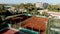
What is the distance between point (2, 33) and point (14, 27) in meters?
1.40

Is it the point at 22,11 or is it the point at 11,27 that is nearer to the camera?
the point at 11,27

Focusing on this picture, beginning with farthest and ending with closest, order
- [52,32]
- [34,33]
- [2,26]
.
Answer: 1. [2,26]
2. [34,33]
3. [52,32]

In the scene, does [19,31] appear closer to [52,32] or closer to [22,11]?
[52,32]

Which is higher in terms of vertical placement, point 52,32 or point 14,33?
point 52,32

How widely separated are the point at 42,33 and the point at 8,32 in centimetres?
290

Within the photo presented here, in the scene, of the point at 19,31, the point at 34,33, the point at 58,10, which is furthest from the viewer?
the point at 58,10

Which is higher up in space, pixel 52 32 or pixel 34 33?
pixel 52 32

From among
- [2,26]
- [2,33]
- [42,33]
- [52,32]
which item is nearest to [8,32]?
[2,33]

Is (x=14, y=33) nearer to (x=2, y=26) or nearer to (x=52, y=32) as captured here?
(x=2, y=26)

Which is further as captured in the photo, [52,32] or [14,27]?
[14,27]

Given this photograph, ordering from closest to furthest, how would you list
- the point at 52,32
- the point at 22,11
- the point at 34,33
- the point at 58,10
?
1. the point at 52,32
2. the point at 34,33
3. the point at 22,11
4. the point at 58,10

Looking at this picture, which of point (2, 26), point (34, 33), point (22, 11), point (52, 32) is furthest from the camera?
point (22, 11)

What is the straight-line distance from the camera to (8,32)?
346 inches

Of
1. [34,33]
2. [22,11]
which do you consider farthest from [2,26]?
[22,11]
